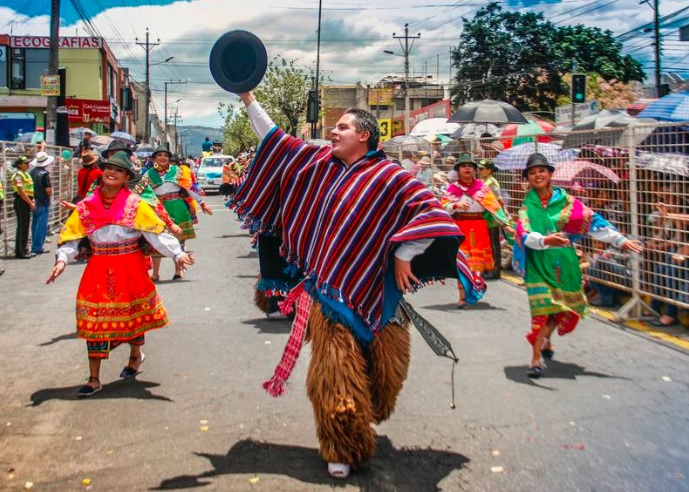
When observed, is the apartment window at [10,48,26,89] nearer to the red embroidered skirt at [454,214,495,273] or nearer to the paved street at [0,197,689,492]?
the paved street at [0,197,689,492]

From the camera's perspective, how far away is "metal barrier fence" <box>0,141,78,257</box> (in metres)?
14.6

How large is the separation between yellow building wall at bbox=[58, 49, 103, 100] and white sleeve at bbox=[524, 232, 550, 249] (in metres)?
47.6

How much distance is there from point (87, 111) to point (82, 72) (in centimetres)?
742

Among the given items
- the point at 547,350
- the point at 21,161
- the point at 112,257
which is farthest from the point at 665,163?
the point at 21,161

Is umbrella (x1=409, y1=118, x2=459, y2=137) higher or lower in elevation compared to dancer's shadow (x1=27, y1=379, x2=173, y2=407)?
higher

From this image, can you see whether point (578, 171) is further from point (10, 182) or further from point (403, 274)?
point (10, 182)

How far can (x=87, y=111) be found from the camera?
43.4 meters

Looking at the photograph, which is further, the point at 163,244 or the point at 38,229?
the point at 38,229

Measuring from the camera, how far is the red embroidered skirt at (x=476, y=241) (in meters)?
9.91

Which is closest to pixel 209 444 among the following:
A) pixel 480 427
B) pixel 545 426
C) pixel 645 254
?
pixel 480 427

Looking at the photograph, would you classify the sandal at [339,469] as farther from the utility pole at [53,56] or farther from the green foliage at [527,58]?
the green foliage at [527,58]

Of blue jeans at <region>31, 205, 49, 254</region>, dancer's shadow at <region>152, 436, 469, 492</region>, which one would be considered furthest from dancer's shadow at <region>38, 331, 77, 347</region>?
blue jeans at <region>31, 205, 49, 254</region>

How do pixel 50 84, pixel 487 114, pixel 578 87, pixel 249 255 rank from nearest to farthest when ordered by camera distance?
pixel 249 255
pixel 578 87
pixel 487 114
pixel 50 84

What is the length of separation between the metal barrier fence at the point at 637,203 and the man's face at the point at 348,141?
4.58 meters
